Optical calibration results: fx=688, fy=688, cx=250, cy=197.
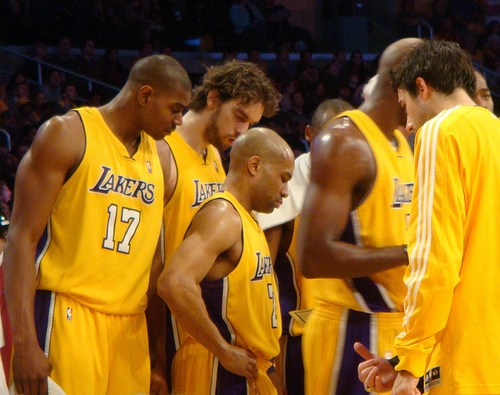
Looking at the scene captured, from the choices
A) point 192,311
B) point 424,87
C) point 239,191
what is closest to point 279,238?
point 239,191

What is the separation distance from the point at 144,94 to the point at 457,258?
5.29 ft

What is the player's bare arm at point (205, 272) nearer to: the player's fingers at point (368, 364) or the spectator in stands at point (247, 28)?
the player's fingers at point (368, 364)

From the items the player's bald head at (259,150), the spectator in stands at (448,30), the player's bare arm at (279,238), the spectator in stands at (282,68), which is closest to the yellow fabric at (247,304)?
the player's bald head at (259,150)

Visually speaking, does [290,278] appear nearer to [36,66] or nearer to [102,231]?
[102,231]

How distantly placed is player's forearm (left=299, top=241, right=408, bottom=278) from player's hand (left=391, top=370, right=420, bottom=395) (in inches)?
24.2

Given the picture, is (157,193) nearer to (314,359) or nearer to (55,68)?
(314,359)

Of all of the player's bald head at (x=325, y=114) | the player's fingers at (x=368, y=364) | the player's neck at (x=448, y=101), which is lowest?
the player's fingers at (x=368, y=364)

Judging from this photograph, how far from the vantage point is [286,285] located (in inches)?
153

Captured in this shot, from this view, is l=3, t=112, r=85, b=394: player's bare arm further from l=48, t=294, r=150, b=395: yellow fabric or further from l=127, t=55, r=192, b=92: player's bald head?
l=127, t=55, r=192, b=92: player's bald head

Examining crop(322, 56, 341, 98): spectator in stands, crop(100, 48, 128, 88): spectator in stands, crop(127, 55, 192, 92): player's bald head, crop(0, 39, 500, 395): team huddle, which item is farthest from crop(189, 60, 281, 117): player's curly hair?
crop(322, 56, 341, 98): spectator in stands

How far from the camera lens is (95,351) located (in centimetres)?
268

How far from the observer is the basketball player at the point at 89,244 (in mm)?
2580

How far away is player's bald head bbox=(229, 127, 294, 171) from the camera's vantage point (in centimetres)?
324

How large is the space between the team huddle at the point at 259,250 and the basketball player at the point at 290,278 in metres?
0.38
